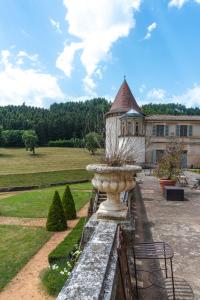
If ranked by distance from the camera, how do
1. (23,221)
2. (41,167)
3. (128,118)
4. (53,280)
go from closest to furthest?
(53,280)
(23,221)
(128,118)
(41,167)

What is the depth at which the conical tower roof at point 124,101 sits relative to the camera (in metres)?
36.6

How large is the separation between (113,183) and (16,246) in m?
7.61

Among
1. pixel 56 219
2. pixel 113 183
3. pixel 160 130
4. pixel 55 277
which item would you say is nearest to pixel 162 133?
pixel 160 130

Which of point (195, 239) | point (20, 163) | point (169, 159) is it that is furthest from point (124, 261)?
point (20, 163)

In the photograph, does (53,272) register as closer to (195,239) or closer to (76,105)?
(195,239)

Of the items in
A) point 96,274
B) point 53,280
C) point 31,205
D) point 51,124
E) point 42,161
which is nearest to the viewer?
point 96,274

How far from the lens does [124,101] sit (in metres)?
37.2

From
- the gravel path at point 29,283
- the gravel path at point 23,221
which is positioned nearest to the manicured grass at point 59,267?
the gravel path at point 29,283

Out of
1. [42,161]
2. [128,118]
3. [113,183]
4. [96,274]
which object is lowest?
[42,161]

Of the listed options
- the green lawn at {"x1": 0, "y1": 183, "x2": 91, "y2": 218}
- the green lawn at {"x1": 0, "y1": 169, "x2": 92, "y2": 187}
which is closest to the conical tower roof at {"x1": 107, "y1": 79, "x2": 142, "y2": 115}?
the green lawn at {"x1": 0, "y1": 169, "x2": 92, "y2": 187}

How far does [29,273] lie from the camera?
27.9 feet

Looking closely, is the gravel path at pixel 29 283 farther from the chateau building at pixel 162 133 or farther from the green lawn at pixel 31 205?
the chateau building at pixel 162 133

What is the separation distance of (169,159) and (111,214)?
39.4 ft

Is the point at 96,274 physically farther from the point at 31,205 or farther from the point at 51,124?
the point at 51,124
